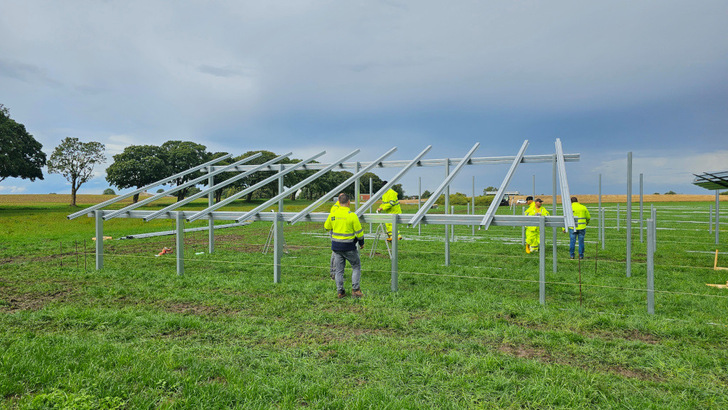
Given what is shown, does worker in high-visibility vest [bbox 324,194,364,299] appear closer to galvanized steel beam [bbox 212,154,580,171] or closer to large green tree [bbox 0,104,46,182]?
galvanized steel beam [bbox 212,154,580,171]

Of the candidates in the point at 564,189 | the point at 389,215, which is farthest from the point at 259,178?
the point at 564,189

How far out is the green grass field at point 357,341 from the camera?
3695 mm

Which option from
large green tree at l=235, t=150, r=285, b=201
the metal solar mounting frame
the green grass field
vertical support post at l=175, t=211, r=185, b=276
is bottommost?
the green grass field

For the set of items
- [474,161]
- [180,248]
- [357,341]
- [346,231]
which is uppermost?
[474,161]

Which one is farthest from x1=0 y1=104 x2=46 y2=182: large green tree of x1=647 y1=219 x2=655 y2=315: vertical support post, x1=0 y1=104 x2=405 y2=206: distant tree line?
x1=647 y1=219 x2=655 y2=315: vertical support post

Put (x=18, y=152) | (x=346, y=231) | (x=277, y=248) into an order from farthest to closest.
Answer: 1. (x=18, y=152)
2. (x=277, y=248)
3. (x=346, y=231)

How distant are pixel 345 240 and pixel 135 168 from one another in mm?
42908

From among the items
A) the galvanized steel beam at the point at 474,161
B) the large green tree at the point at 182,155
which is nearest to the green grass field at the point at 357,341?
the galvanized steel beam at the point at 474,161

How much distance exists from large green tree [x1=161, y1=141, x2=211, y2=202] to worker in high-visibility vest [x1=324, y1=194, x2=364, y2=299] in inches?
1634

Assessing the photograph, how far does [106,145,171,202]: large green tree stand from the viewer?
42.1 m

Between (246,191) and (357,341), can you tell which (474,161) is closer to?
(246,191)

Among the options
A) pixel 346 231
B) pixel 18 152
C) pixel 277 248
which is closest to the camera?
pixel 346 231

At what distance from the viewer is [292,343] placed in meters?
5.03

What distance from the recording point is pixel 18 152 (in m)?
36.5
